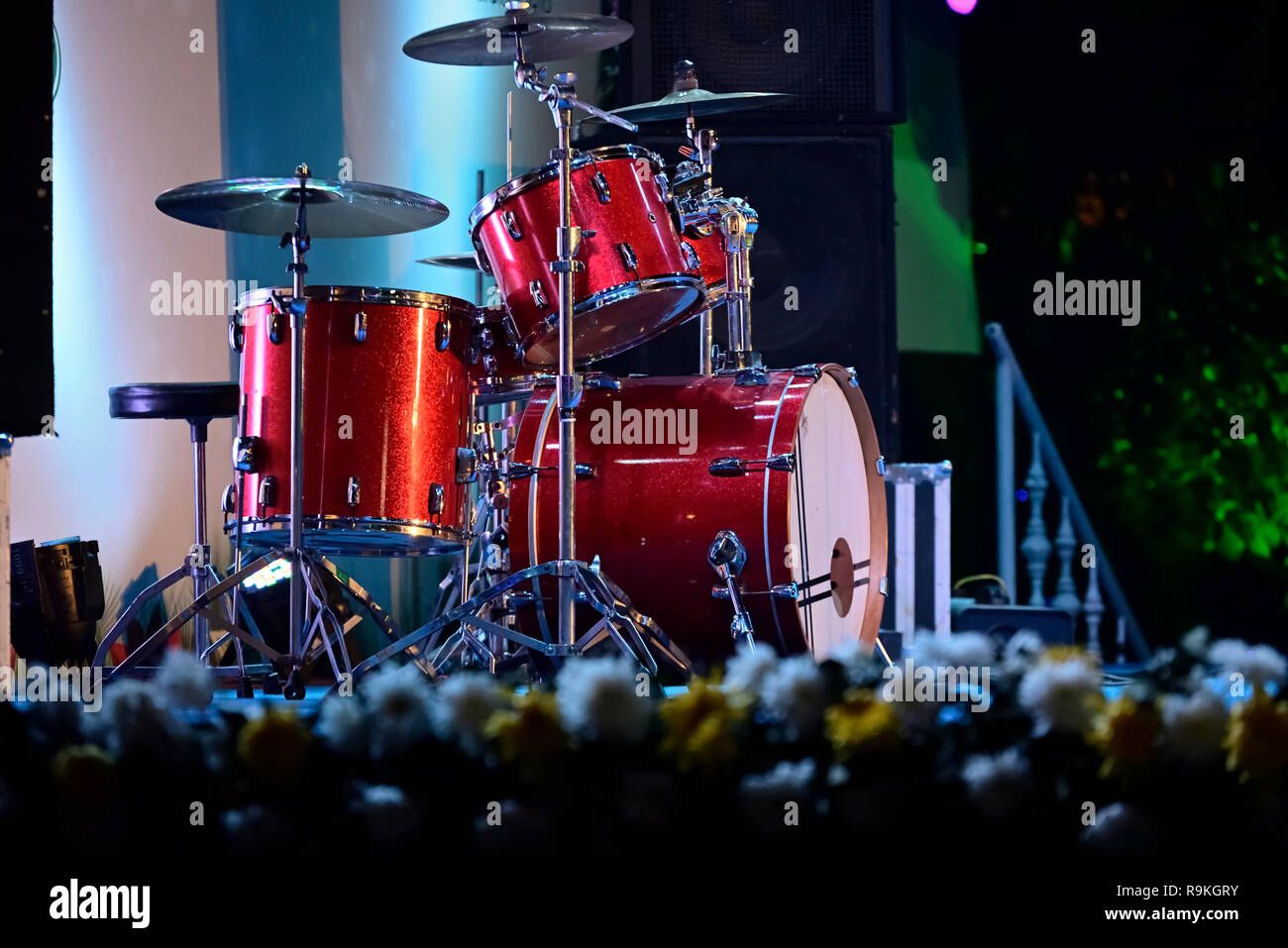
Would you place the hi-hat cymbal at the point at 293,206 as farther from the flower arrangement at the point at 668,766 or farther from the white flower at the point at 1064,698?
the white flower at the point at 1064,698

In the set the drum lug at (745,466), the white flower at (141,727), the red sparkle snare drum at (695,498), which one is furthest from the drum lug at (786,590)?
the white flower at (141,727)

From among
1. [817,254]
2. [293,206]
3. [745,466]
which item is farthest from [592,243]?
[817,254]

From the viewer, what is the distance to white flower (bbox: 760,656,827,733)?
183 cm

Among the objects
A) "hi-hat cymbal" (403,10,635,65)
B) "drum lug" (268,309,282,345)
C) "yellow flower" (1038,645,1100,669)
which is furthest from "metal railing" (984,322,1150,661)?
"yellow flower" (1038,645,1100,669)

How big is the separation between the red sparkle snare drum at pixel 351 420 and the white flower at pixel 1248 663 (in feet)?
6.97

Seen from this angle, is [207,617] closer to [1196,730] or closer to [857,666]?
[857,666]

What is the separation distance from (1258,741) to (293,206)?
2659 mm

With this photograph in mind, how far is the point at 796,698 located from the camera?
1831 mm

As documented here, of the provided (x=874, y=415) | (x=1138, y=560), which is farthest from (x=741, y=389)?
(x=1138, y=560)

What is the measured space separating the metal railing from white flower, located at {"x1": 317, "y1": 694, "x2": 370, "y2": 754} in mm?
4157

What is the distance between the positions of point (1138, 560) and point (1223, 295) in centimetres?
109

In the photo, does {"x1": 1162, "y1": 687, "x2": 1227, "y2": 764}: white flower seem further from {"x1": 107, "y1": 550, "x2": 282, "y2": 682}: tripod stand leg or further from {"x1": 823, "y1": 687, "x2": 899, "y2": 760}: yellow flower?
{"x1": 107, "y1": 550, "x2": 282, "y2": 682}: tripod stand leg
